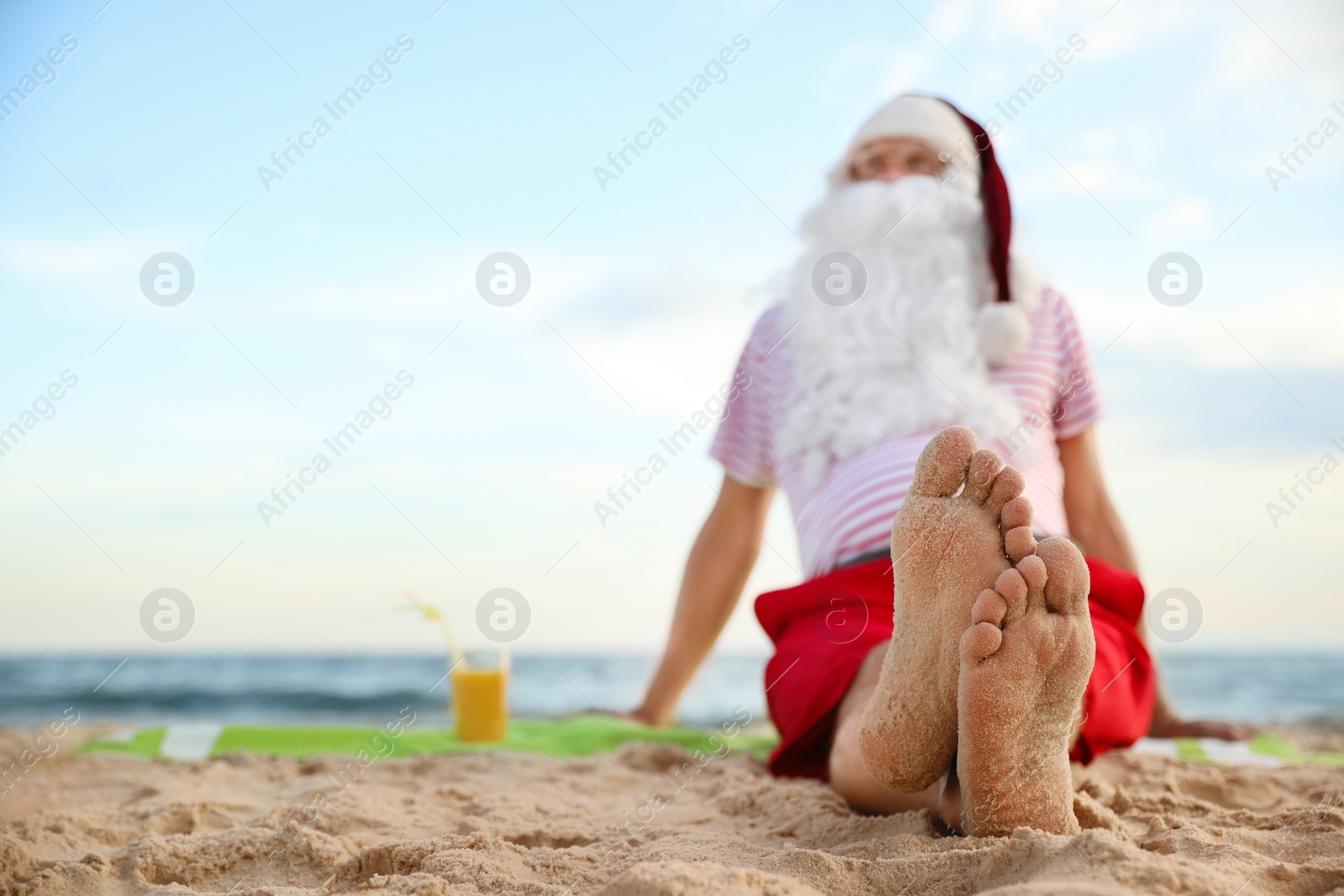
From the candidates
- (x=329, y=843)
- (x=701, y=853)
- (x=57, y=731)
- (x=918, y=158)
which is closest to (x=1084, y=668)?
(x=701, y=853)

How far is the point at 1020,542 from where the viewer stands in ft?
3.20

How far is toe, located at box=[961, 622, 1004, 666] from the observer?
0.94m

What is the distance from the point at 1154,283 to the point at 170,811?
Answer: 2.37 metres

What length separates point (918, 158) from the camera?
7.39 feet

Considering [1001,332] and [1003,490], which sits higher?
[1001,332]

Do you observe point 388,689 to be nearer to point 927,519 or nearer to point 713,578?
point 713,578

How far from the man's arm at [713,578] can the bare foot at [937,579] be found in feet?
3.82

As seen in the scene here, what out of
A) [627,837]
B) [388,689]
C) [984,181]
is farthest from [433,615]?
[388,689]

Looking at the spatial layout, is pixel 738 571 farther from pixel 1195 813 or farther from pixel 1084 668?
pixel 1084 668

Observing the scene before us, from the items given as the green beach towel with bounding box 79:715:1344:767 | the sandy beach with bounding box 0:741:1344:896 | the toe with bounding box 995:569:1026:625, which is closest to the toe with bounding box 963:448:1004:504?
the toe with bounding box 995:569:1026:625

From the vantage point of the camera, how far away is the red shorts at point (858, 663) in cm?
139

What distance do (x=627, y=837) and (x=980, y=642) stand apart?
0.57 m

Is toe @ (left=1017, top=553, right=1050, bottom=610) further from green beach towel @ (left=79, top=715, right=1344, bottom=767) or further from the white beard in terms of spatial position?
green beach towel @ (left=79, top=715, right=1344, bottom=767)

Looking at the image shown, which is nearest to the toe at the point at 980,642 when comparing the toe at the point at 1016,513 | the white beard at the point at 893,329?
the toe at the point at 1016,513
